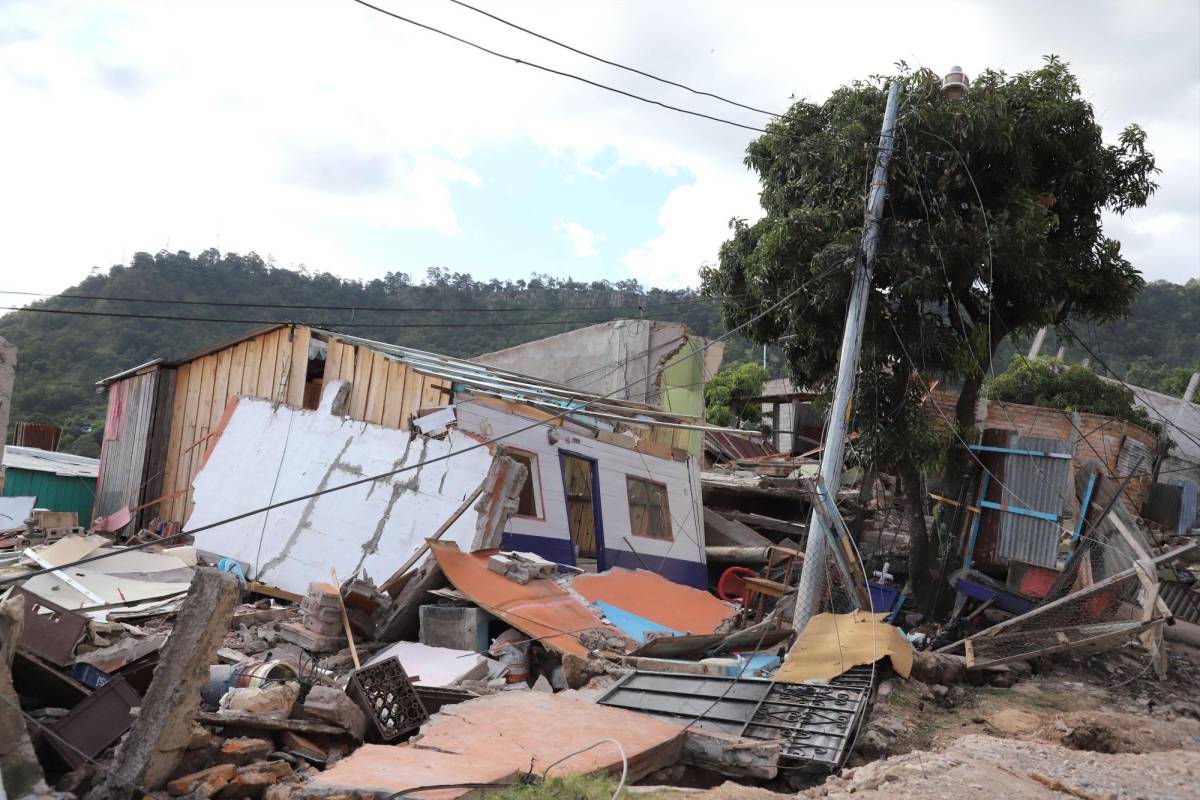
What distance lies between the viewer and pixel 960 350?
446 inches

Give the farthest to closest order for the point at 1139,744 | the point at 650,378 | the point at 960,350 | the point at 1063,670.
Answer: the point at 650,378, the point at 960,350, the point at 1063,670, the point at 1139,744

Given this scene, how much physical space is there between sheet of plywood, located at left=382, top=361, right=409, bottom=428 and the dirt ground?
23.5 feet

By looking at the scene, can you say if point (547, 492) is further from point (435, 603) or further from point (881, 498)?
point (881, 498)

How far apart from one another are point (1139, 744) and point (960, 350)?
585 cm

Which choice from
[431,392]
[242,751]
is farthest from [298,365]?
[242,751]

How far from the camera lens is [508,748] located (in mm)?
5164

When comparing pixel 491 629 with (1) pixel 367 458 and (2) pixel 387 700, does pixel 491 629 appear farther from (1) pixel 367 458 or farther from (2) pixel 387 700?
(1) pixel 367 458

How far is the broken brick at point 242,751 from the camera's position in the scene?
16.5 feet

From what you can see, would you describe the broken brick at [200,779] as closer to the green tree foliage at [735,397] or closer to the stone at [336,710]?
the stone at [336,710]

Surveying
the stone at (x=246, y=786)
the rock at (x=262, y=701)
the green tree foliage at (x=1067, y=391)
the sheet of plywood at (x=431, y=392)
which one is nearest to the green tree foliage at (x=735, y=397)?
the green tree foliage at (x=1067, y=391)

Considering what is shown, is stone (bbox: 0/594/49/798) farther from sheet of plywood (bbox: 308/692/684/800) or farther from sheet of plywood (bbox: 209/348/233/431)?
sheet of plywood (bbox: 209/348/233/431)

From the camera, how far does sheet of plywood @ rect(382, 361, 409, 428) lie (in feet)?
39.1

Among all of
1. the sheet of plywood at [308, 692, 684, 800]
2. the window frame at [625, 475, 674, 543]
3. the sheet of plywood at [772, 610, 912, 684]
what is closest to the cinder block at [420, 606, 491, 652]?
the sheet of plywood at [308, 692, 684, 800]

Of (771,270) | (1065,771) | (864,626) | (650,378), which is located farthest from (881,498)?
(1065,771)
